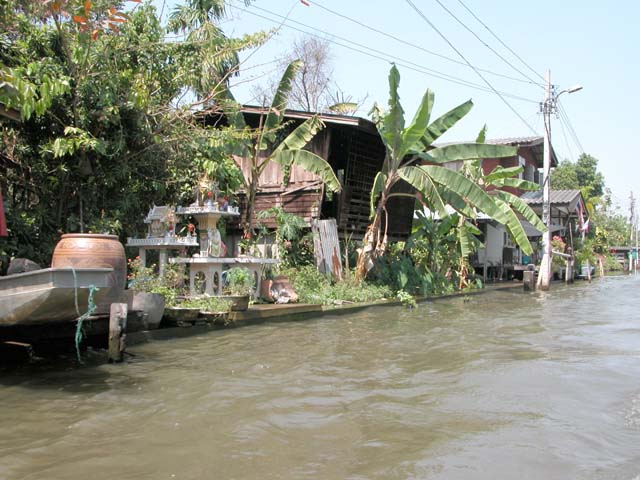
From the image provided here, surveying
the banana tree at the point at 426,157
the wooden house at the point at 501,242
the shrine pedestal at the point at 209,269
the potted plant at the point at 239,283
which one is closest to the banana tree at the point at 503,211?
the banana tree at the point at 426,157

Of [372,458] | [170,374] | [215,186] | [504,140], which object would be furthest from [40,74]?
[504,140]

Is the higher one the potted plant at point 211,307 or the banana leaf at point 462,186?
the banana leaf at point 462,186

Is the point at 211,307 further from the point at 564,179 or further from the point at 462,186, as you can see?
the point at 564,179

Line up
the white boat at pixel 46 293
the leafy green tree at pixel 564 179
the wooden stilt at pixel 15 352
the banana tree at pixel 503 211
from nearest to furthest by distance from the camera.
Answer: the white boat at pixel 46 293 → the wooden stilt at pixel 15 352 → the banana tree at pixel 503 211 → the leafy green tree at pixel 564 179

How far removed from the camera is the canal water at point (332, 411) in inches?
177

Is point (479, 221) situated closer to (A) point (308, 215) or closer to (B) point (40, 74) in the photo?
(A) point (308, 215)

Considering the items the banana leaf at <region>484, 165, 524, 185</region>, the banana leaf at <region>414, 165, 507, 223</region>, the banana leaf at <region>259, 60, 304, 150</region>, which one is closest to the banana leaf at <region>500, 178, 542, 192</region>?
the banana leaf at <region>484, 165, 524, 185</region>

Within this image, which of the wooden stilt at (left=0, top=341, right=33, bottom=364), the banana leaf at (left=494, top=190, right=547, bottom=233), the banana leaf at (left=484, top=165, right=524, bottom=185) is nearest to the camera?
the wooden stilt at (left=0, top=341, right=33, bottom=364)

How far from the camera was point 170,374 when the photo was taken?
Answer: 749cm

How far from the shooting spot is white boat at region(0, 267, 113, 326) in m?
6.54

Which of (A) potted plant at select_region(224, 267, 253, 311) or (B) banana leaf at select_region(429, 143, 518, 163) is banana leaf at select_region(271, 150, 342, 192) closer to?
(B) banana leaf at select_region(429, 143, 518, 163)

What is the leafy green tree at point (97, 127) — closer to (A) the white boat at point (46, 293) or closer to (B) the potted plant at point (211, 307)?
(B) the potted plant at point (211, 307)

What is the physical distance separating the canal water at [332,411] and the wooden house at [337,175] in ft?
23.2

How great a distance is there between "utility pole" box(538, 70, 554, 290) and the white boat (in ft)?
62.5
